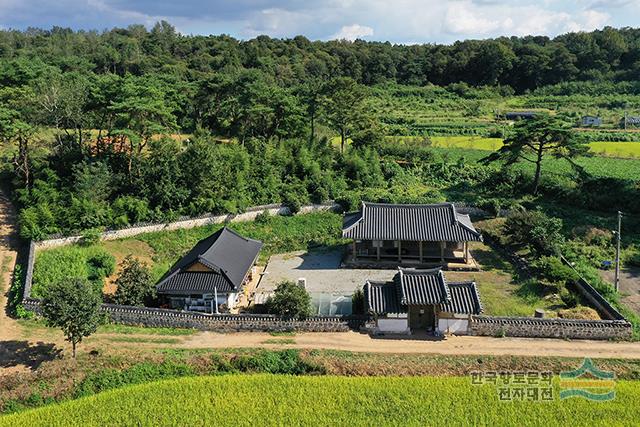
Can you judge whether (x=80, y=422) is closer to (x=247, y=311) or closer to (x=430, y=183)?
(x=247, y=311)

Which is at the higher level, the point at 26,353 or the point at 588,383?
the point at 26,353

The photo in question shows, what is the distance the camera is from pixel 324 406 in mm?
17375

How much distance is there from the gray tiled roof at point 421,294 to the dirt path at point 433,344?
130cm

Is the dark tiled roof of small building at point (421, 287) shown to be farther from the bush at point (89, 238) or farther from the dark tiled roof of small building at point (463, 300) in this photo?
the bush at point (89, 238)

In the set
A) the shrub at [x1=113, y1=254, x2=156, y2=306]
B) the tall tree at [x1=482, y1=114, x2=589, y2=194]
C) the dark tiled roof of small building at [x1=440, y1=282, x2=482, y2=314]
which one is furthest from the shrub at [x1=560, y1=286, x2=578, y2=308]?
the shrub at [x1=113, y1=254, x2=156, y2=306]

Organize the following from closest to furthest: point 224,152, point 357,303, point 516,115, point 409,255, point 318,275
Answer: point 357,303 → point 318,275 → point 409,255 → point 224,152 → point 516,115

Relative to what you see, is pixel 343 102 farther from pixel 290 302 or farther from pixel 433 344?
pixel 433 344

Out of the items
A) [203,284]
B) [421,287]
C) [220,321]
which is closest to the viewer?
[421,287]

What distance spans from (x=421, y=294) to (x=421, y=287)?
0.42 metres

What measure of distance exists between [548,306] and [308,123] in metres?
27.8

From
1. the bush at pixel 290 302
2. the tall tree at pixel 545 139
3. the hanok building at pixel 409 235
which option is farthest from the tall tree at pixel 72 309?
the tall tree at pixel 545 139

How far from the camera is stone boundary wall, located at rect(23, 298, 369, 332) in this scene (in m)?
22.8

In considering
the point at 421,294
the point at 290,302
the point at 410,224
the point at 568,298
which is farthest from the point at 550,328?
the point at 290,302

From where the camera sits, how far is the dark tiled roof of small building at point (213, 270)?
2456 centimetres
